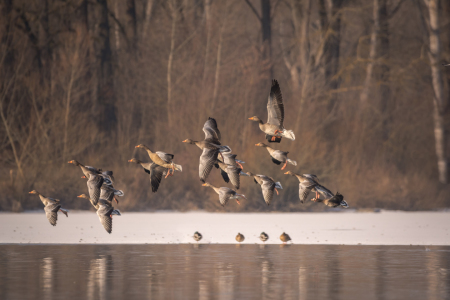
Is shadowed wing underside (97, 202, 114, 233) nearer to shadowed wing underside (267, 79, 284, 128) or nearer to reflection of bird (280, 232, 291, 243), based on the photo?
shadowed wing underside (267, 79, 284, 128)

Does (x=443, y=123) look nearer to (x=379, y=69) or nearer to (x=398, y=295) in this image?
(x=379, y=69)

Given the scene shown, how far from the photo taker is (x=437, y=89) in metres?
31.8

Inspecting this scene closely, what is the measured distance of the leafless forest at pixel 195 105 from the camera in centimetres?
2923

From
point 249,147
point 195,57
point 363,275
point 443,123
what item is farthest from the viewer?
point 195,57

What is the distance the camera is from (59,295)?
1186 cm

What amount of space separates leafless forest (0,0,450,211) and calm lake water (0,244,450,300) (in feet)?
35.1

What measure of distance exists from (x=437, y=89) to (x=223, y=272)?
19.9m

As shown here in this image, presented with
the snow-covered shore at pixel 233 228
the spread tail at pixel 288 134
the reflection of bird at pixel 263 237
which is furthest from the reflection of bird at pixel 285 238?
the spread tail at pixel 288 134

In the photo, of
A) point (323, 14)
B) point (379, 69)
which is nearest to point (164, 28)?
point (323, 14)

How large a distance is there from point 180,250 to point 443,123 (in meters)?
17.1

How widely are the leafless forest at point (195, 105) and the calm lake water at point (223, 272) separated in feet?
35.1

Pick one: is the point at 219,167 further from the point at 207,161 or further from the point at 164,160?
the point at 207,161

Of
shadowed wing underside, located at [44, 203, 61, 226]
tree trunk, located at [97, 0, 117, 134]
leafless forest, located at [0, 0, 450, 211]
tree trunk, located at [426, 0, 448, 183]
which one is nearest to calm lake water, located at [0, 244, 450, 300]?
shadowed wing underside, located at [44, 203, 61, 226]

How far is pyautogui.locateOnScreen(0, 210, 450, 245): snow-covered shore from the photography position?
775 inches
